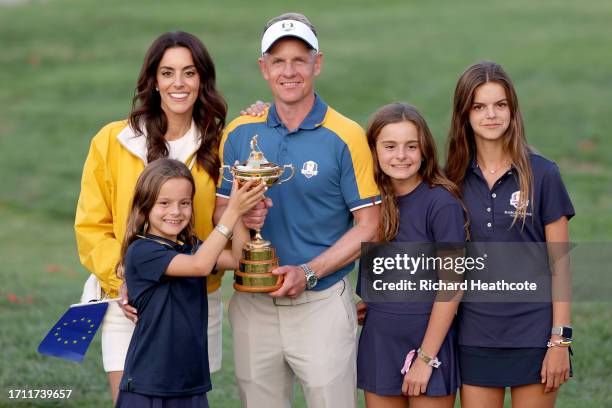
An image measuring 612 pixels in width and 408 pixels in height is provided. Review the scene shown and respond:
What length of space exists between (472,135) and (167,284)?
175cm

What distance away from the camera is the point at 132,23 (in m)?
27.1

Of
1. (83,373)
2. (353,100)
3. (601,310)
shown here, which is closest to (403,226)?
(83,373)

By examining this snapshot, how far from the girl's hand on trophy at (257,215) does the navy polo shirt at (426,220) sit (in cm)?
69

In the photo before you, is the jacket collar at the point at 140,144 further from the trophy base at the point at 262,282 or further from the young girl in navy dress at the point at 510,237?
the young girl in navy dress at the point at 510,237

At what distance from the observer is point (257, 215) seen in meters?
5.62

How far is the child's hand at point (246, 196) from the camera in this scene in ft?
17.9

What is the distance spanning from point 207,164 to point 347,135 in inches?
30.7

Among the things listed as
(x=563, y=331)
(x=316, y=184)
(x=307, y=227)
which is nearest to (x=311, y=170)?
(x=316, y=184)

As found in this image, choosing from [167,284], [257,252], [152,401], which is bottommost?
[152,401]

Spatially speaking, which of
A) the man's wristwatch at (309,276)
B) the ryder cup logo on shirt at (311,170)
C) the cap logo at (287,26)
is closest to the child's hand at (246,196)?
the ryder cup logo on shirt at (311,170)

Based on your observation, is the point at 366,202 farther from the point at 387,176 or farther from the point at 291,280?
the point at 291,280

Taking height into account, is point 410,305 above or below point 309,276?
below

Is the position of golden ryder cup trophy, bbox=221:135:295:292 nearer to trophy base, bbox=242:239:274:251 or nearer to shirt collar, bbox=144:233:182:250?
trophy base, bbox=242:239:274:251

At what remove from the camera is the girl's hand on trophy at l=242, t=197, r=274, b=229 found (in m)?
5.62
